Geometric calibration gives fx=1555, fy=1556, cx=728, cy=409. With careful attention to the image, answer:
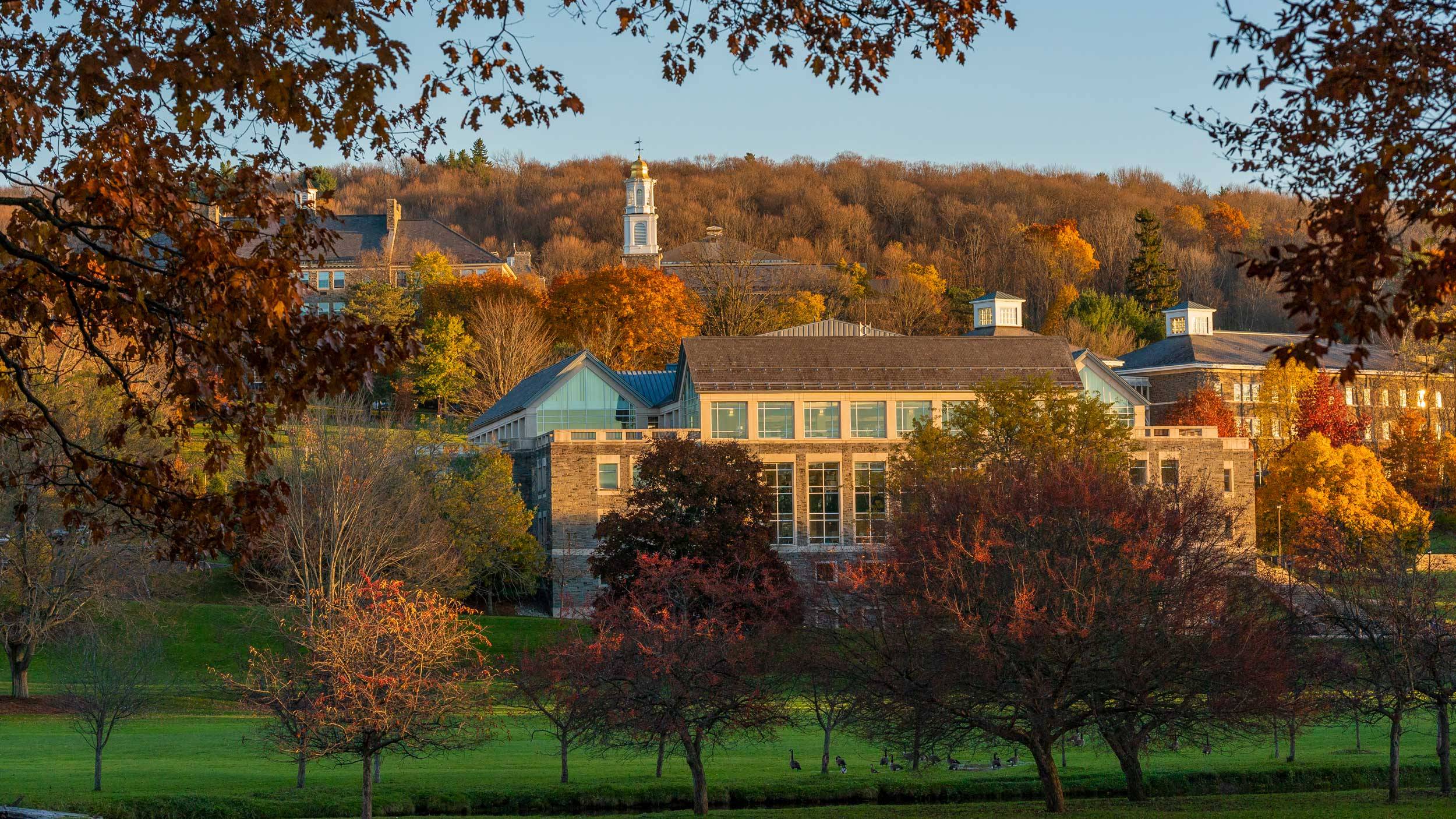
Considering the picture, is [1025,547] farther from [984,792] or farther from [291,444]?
[291,444]

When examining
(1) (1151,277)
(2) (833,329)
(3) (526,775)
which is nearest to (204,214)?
(3) (526,775)

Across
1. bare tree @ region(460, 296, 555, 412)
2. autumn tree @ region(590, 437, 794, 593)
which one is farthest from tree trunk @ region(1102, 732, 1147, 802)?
bare tree @ region(460, 296, 555, 412)

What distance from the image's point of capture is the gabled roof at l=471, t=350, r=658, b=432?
64812 mm

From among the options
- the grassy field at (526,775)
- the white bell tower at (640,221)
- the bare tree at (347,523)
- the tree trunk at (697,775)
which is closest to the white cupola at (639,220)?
the white bell tower at (640,221)

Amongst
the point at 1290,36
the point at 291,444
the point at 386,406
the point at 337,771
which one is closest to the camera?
the point at 1290,36

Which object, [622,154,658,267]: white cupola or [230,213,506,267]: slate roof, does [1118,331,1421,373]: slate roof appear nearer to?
[230,213,506,267]: slate roof

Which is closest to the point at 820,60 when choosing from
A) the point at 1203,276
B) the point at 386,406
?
the point at 386,406

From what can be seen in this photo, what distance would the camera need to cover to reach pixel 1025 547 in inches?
977

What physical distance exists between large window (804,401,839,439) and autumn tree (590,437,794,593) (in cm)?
1423

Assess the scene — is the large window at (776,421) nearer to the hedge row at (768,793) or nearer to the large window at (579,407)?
the large window at (579,407)

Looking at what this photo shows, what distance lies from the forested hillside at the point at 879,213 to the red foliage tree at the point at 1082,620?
328 ft

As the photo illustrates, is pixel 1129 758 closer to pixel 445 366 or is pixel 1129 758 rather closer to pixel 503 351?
pixel 445 366

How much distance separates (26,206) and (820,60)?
209 inches

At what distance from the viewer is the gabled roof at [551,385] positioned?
64.8 metres
